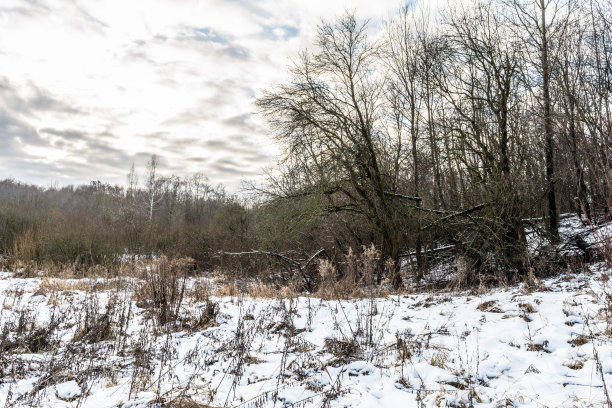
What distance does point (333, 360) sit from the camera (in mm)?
3715

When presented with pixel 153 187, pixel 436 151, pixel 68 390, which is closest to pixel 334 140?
pixel 436 151

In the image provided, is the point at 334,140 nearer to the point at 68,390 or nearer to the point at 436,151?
the point at 436,151

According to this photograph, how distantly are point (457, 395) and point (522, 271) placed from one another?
770 cm

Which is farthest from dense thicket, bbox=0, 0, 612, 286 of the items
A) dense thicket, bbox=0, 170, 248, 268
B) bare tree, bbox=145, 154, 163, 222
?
bare tree, bbox=145, 154, 163, 222

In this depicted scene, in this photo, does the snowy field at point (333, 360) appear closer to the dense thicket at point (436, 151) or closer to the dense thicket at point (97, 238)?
the dense thicket at point (436, 151)

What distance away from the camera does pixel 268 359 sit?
12.9 ft

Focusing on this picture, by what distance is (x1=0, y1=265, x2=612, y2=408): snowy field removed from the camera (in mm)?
2955

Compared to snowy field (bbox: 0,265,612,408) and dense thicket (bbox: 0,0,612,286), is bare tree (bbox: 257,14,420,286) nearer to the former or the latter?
dense thicket (bbox: 0,0,612,286)

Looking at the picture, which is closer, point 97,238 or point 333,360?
point 333,360

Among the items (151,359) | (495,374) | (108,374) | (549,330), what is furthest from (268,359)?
(549,330)

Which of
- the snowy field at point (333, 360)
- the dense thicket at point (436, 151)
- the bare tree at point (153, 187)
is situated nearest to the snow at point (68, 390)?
the snowy field at point (333, 360)

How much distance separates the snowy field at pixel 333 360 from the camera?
2.96 m

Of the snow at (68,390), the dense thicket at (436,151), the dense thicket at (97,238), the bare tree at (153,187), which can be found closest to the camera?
the snow at (68,390)

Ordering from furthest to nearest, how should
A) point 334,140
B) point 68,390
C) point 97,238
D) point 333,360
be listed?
1. point 97,238
2. point 334,140
3. point 333,360
4. point 68,390
